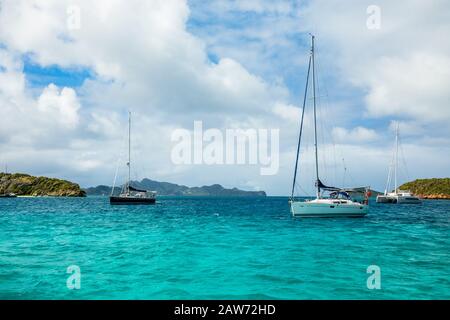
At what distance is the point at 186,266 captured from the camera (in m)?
17.6

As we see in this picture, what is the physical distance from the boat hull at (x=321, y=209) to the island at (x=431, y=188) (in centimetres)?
Result: 15532

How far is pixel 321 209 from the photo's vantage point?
4403cm

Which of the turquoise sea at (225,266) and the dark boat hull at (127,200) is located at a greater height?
the turquoise sea at (225,266)

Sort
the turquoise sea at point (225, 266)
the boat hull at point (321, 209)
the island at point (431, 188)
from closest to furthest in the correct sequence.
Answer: the turquoise sea at point (225, 266) → the boat hull at point (321, 209) → the island at point (431, 188)

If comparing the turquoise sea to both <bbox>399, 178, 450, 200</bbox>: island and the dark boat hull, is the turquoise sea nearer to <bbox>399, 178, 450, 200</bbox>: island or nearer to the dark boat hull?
the dark boat hull

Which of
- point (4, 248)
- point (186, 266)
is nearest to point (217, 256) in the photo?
point (186, 266)

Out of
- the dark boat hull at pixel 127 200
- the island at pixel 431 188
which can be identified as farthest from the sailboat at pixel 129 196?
the island at pixel 431 188

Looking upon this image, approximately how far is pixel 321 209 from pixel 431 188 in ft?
549

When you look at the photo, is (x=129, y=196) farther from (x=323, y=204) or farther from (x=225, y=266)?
(x=225, y=266)

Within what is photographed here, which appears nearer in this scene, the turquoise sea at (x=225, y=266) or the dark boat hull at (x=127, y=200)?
the turquoise sea at (x=225, y=266)

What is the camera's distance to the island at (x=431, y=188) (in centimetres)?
17105

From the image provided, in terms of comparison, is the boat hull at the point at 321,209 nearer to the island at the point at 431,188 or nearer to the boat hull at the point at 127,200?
the boat hull at the point at 127,200
